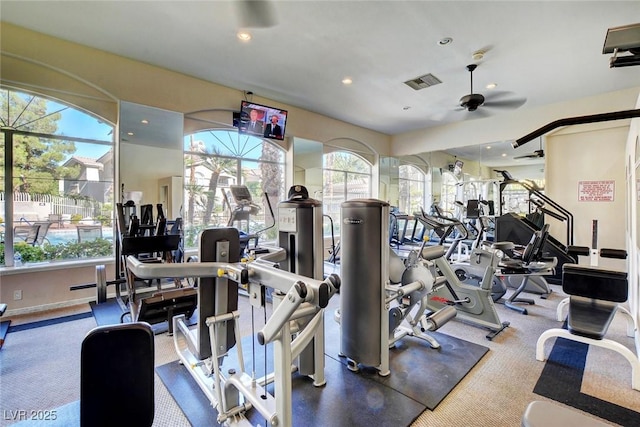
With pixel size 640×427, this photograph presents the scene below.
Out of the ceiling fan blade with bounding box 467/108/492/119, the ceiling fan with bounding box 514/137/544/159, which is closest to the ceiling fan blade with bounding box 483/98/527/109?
the ceiling fan blade with bounding box 467/108/492/119

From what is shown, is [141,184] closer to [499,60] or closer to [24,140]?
[24,140]

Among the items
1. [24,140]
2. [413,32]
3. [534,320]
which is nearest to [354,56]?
[413,32]

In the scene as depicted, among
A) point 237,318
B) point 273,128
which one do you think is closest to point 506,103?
point 273,128

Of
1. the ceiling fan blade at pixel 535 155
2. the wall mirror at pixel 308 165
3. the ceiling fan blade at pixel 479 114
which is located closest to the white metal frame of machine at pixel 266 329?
the wall mirror at pixel 308 165

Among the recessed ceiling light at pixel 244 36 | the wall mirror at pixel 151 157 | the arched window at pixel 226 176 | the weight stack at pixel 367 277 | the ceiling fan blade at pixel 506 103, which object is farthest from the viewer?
the arched window at pixel 226 176

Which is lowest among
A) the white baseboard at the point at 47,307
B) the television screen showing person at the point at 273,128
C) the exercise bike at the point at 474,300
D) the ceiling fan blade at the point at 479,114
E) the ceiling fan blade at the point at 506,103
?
the white baseboard at the point at 47,307

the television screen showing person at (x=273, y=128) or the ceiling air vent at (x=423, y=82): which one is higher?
the ceiling air vent at (x=423, y=82)

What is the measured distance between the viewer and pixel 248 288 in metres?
1.50

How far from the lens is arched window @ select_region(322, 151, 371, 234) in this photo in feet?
25.1

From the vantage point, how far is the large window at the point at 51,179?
368 centimetres

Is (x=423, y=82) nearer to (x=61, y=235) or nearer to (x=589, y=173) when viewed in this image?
(x=589, y=173)

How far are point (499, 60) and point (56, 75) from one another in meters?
6.01

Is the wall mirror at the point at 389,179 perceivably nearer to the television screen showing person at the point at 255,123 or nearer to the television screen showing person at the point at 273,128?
the television screen showing person at the point at 273,128

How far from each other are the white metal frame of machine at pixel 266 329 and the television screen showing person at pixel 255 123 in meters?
4.03
